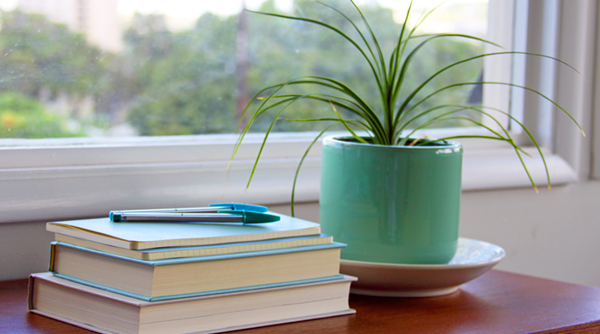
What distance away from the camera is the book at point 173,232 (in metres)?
0.47

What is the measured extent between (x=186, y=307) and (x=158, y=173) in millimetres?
348

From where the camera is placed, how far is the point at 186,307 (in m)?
0.47

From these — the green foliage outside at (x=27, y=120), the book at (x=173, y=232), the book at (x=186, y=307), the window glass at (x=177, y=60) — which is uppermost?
the window glass at (x=177, y=60)

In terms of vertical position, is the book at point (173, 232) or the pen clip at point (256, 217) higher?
the pen clip at point (256, 217)

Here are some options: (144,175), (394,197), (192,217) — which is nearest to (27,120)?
(144,175)

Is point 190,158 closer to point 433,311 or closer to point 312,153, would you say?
point 312,153

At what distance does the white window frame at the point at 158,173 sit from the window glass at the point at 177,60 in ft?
0.14

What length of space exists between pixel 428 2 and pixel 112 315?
0.95 metres

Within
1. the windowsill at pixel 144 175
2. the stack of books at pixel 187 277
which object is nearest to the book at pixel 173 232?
the stack of books at pixel 187 277

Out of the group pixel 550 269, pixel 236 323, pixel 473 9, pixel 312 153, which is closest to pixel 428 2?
pixel 473 9

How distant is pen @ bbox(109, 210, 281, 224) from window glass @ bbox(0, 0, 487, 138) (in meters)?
0.36

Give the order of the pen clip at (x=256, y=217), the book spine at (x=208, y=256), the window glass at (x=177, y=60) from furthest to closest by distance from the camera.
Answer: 1. the window glass at (x=177, y=60)
2. the pen clip at (x=256, y=217)
3. the book spine at (x=208, y=256)

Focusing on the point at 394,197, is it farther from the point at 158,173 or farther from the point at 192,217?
the point at 158,173

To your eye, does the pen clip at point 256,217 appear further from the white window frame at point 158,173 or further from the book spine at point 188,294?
the white window frame at point 158,173
